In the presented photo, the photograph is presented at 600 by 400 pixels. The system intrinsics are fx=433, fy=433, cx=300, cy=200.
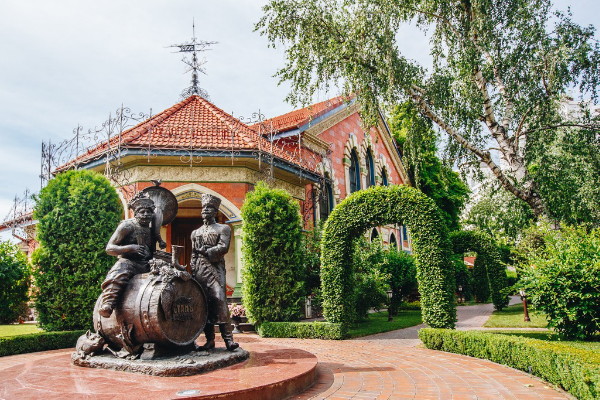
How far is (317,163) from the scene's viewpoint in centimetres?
2152

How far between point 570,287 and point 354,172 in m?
17.7

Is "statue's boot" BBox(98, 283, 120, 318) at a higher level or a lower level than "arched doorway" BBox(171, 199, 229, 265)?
lower

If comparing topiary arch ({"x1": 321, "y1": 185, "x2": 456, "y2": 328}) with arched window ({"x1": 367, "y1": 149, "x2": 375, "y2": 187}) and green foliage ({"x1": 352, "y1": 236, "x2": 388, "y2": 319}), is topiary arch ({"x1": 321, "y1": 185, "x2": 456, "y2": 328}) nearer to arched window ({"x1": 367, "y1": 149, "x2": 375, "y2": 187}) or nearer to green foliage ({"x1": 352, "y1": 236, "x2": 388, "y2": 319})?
green foliage ({"x1": 352, "y1": 236, "x2": 388, "y2": 319})

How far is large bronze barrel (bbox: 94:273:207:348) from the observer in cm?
595

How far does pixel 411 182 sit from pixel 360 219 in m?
20.9

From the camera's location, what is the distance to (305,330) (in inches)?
Answer: 474

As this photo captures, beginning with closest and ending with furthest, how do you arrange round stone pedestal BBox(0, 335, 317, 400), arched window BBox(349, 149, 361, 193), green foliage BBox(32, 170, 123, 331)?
round stone pedestal BBox(0, 335, 317, 400), green foliage BBox(32, 170, 123, 331), arched window BBox(349, 149, 361, 193)

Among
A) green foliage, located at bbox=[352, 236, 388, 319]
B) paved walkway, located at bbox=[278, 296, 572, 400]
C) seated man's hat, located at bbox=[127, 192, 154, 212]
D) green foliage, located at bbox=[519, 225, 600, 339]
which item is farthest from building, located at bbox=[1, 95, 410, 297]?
green foliage, located at bbox=[519, 225, 600, 339]

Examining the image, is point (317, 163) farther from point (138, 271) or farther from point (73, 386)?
point (73, 386)

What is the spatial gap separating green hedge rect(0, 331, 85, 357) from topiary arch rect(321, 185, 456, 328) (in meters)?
6.79

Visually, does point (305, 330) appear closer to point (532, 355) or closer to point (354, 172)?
point (532, 355)

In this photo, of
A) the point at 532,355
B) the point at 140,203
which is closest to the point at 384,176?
the point at 532,355

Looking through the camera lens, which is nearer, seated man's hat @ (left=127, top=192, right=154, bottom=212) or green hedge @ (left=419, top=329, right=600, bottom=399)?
green hedge @ (left=419, top=329, right=600, bottom=399)

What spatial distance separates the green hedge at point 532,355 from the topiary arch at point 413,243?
3.15ft
